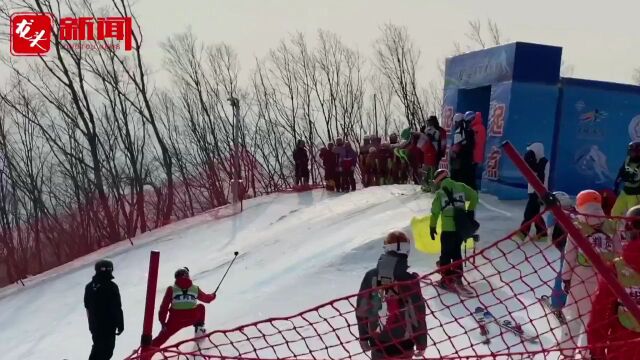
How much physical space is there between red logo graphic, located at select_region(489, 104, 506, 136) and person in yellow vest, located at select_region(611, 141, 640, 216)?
346cm

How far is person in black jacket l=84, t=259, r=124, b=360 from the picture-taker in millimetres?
6824

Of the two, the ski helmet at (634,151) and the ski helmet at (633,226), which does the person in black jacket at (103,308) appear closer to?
the ski helmet at (633,226)

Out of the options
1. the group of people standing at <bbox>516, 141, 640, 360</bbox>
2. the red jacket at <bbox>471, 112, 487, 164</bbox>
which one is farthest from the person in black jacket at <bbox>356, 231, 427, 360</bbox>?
the red jacket at <bbox>471, 112, 487, 164</bbox>

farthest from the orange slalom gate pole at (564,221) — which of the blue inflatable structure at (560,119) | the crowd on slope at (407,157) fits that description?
the blue inflatable structure at (560,119)

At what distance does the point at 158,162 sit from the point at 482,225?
76.8 ft

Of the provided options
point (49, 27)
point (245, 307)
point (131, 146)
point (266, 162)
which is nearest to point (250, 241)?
point (245, 307)

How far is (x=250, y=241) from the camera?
13.5m

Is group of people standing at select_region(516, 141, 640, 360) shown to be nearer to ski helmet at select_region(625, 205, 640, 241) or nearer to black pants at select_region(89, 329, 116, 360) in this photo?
ski helmet at select_region(625, 205, 640, 241)

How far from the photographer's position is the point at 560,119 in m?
11.5

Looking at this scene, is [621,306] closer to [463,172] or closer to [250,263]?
[463,172]

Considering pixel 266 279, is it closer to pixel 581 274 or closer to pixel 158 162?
pixel 581 274

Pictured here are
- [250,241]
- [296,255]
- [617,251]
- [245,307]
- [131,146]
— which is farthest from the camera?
[131,146]

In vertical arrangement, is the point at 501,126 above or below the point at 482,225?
above

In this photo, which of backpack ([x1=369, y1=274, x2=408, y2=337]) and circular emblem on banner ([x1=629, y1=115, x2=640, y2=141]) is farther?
circular emblem on banner ([x1=629, y1=115, x2=640, y2=141])
